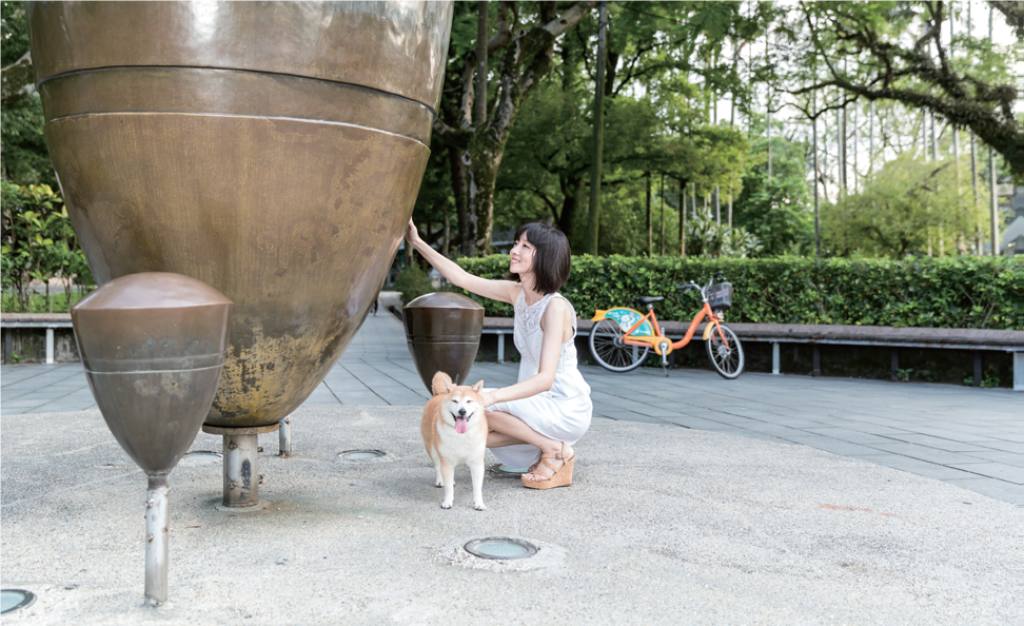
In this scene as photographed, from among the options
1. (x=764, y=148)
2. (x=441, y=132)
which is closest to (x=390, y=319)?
(x=441, y=132)

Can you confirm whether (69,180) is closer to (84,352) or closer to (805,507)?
(84,352)

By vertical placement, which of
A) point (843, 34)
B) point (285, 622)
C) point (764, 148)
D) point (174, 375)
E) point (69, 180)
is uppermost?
point (764, 148)

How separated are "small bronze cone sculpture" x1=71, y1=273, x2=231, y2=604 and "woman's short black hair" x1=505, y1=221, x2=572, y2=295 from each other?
72.4 inches

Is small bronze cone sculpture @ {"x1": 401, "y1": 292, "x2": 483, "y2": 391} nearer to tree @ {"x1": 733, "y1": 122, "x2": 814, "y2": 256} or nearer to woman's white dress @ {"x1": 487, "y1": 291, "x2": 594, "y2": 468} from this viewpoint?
woman's white dress @ {"x1": 487, "y1": 291, "x2": 594, "y2": 468}

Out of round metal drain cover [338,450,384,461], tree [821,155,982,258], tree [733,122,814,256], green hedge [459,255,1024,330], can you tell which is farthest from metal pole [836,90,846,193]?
round metal drain cover [338,450,384,461]

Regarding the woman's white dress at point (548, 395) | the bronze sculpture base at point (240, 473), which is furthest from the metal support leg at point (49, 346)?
the woman's white dress at point (548, 395)

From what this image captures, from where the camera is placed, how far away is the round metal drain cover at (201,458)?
4551mm

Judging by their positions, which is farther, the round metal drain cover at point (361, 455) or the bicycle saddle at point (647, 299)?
the bicycle saddle at point (647, 299)

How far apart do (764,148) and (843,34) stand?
4326cm

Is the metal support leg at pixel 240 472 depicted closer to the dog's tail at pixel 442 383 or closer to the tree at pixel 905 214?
the dog's tail at pixel 442 383

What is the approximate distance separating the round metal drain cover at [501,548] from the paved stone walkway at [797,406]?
1993mm

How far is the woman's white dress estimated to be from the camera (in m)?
4.09

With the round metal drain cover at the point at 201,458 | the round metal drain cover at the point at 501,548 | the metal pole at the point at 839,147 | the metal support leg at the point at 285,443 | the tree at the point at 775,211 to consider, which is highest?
the metal pole at the point at 839,147

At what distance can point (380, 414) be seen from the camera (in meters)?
6.43
